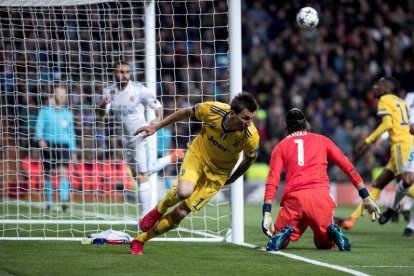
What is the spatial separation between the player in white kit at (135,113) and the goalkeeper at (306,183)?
85.9 inches

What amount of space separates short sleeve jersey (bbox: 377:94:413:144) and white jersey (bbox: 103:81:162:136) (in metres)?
3.35

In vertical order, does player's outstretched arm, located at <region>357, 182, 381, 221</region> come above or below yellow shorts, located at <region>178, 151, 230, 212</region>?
below

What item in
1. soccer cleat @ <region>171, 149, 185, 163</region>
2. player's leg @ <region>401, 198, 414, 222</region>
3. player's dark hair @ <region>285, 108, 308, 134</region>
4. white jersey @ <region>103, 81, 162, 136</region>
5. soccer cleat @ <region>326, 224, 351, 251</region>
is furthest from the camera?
player's leg @ <region>401, 198, 414, 222</region>

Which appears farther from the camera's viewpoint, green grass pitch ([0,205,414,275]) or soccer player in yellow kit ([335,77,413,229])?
soccer player in yellow kit ([335,77,413,229])

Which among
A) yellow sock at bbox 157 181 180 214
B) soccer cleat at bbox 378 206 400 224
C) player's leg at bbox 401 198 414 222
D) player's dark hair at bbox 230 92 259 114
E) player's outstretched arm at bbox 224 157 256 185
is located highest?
player's dark hair at bbox 230 92 259 114

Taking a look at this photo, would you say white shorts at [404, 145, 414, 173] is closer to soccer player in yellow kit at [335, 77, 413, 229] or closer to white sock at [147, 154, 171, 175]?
soccer player in yellow kit at [335, 77, 413, 229]

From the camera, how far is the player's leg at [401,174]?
12570 millimetres

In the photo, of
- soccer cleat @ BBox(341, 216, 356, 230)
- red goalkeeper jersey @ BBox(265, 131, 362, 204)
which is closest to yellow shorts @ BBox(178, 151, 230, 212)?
red goalkeeper jersey @ BBox(265, 131, 362, 204)

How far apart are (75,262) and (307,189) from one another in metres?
2.87

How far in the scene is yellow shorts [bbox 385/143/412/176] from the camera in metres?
13.0

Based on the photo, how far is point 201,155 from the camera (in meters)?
9.16

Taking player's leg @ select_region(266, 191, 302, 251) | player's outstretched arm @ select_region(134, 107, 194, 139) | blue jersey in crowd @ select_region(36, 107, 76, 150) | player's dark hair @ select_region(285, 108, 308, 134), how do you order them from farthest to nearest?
blue jersey in crowd @ select_region(36, 107, 76, 150) < player's dark hair @ select_region(285, 108, 308, 134) < player's leg @ select_region(266, 191, 302, 251) < player's outstretched arm @ select_region(134, 107, 194, 139)

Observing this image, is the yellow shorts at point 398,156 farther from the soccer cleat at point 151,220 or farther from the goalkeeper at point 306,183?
the soccer cleat at point 151,220

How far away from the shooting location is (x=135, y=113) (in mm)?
A: 12234
